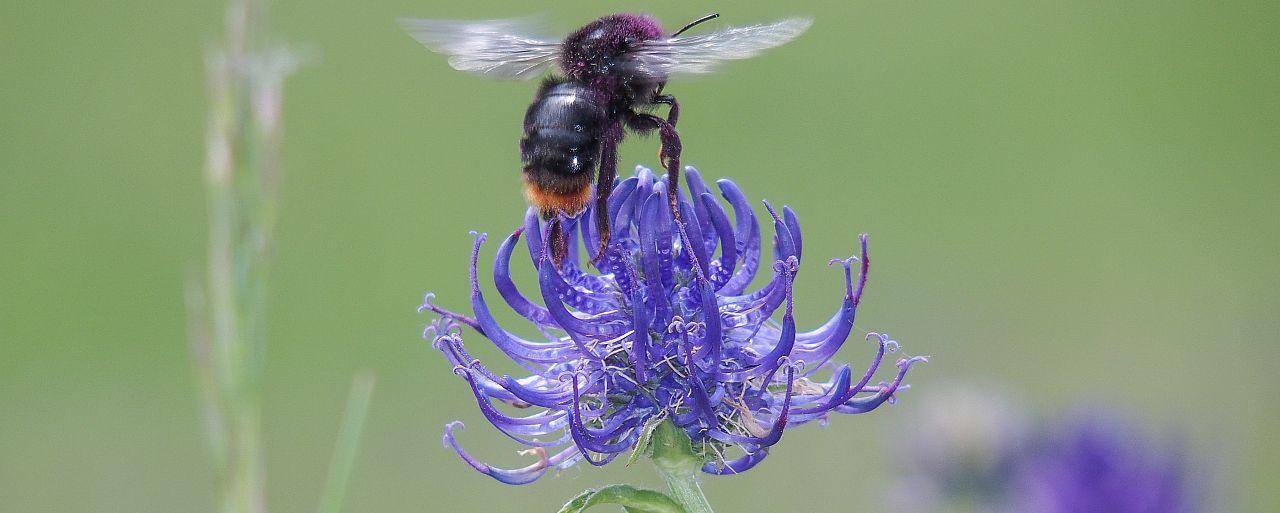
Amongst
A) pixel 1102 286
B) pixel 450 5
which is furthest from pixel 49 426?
pixel 1102 286

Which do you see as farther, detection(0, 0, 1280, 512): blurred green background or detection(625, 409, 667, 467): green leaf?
detection(0, 0, 1280, 512): blurred green background

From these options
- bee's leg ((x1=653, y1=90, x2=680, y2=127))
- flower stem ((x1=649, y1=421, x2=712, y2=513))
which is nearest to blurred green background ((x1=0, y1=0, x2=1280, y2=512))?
bee's leg ((x1=653, y1=90, x2=680, y2=127))

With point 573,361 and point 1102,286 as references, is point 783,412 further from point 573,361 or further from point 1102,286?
point 1102,286

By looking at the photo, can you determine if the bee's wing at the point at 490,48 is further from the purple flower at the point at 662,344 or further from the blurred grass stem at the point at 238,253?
the purple flower at the point at 662,344

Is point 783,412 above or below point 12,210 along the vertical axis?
below

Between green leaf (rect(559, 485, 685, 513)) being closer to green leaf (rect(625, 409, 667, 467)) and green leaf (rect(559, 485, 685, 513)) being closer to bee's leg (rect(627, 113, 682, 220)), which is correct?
green leaf (rect(625, 409, 667, 467))

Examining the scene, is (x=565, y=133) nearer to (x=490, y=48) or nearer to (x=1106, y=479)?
(x=490, y=48)

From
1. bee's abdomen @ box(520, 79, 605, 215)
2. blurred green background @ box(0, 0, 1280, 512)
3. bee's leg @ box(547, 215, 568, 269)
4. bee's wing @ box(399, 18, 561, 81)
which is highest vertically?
blurred green background @ box(0, 0, 1280, 512)
